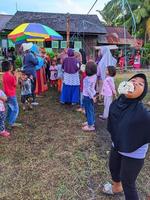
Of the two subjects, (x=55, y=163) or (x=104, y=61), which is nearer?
(x=55, y=163)

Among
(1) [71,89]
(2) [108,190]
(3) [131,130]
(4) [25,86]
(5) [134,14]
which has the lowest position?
(2) [108,190]

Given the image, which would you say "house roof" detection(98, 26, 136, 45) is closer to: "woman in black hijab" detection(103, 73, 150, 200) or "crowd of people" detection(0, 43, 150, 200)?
"crowd of people" detection(0, 43, 150, 200)

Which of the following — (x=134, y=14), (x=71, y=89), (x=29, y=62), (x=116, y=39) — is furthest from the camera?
(x=134, y=14)

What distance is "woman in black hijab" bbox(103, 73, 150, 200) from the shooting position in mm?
2730

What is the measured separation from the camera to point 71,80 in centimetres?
761

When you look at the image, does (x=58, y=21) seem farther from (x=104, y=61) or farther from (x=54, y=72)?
(x=104, y=61)

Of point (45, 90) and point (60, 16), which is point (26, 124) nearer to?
point (45, 90)

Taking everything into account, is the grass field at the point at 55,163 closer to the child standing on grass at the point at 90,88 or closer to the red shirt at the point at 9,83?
the child standing on grass at the point at 90,88

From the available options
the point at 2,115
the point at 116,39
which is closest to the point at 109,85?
the point at 2,115

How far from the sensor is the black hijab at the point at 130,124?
8.91 ft

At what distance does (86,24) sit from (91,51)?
6.86 ft

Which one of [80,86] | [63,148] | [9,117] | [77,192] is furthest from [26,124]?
[77,192]

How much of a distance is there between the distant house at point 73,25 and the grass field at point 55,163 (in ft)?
52.6

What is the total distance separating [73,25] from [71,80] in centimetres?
1560
